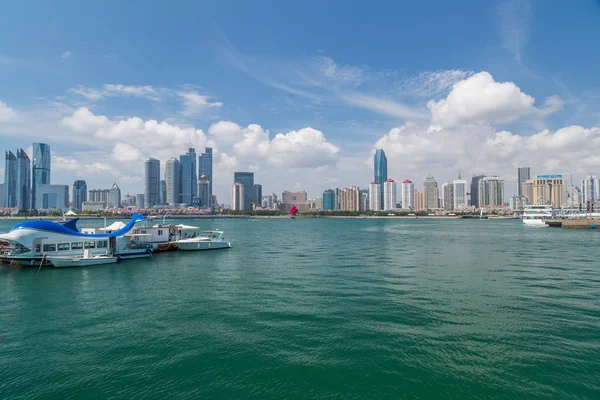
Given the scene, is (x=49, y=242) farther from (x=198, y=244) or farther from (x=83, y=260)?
(x=198, y=244)

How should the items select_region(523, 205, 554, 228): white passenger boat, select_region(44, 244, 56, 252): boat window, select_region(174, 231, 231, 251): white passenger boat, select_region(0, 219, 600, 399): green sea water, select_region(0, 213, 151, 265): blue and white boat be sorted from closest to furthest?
1. select_region(0, 219, 600, 399): green sea water
2. select_region(0, 213, 151, 265): blue and white boat
3. select_region(44, 244, 56, 252): boat window
4. select_region(174, 231, 231, 251): white passenger boat
5. select_region(523, 205, 554, 228): white passenger boat

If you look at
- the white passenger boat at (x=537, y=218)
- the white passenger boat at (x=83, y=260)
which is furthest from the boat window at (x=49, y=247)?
the white passenger boat at (x=537, y=218)

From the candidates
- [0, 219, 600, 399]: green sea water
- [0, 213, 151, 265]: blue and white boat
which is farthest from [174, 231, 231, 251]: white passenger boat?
[0, 219, 600, 399]: green sea water

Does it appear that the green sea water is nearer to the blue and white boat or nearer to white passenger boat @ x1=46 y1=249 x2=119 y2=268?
white passenger boat @ x1=46 y1=249 x2=119 y2=268

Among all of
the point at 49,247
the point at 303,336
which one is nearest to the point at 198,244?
the point at 49,247

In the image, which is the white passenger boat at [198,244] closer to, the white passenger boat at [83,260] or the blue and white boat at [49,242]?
the blue and white boat at [49,242]

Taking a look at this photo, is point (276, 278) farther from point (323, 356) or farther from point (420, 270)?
point (323, 356)
